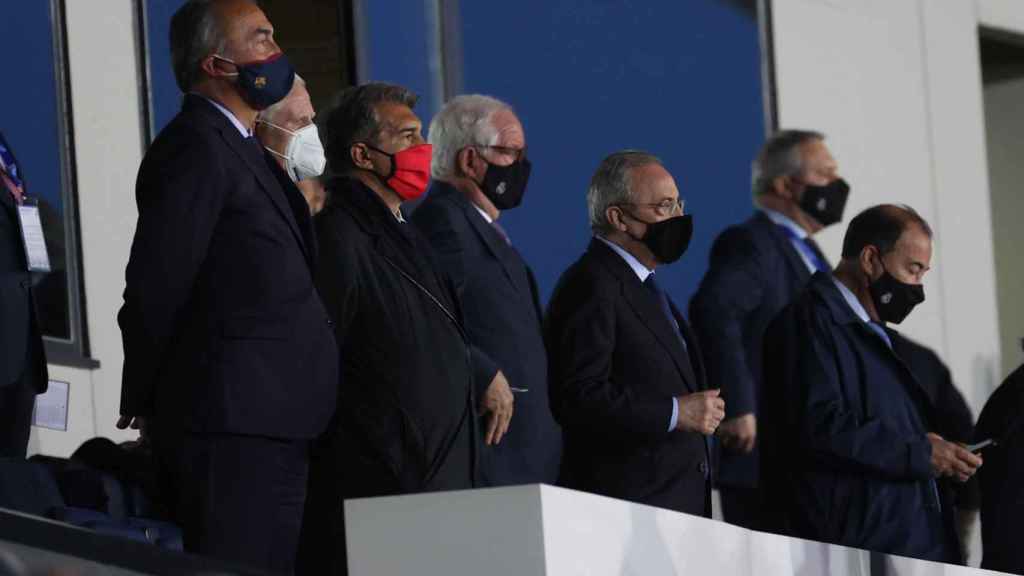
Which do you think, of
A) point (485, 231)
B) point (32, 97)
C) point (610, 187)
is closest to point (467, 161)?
point (485, 231)

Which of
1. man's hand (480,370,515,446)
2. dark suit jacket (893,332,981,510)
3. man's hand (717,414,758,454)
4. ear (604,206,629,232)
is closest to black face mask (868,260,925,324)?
dark suit jacket (893,332,981,510)

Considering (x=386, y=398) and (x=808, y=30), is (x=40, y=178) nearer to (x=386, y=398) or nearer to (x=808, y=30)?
(x=386, y=398)

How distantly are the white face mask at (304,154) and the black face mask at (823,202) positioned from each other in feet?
8.67

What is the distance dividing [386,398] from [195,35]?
806 millimetres

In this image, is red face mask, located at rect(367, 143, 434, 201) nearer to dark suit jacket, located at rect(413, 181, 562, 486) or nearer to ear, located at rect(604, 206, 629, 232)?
dark suit jacket, located at rect(413, 181, 562, 486)

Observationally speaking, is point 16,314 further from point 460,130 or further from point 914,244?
point 914,244

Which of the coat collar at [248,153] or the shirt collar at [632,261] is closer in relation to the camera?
the coat collar at [248,153]

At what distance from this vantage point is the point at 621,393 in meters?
5.12

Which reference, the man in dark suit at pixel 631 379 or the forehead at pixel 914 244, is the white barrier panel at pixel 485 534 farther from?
the forehead at pixel 914 244

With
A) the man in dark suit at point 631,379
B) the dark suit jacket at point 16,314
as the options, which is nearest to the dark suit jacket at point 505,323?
the man in dark suit at point 631,379

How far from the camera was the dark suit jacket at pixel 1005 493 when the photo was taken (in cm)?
A: 577

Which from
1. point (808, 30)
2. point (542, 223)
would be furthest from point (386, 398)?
point (808, 30)

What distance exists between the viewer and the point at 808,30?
9.59 meters

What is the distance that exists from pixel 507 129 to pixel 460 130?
0.39ft
